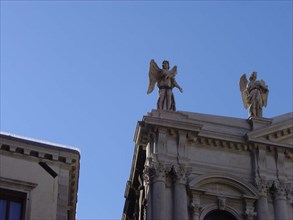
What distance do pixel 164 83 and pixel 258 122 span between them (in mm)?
3818

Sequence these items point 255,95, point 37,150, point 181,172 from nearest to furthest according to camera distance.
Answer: point 37,150 → point 181,172 → point 255,95

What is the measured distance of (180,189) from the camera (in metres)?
30.4

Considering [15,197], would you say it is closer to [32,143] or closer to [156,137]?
[32,143]

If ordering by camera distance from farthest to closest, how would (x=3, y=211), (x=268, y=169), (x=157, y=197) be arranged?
1. (x=268, y=169)
2. (x=157, y=197)
3. (x=3, y=211)

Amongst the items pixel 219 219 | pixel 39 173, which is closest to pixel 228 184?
pixel 219 219

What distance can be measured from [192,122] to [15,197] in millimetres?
8349

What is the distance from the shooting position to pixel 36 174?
26406 mm

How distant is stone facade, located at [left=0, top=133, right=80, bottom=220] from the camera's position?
84.7ft

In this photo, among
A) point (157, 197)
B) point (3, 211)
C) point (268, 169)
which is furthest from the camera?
point (268, 169)

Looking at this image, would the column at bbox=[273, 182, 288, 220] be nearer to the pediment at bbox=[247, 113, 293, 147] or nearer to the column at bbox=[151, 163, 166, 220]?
the pediment at bbox=[247, 113, 293, 147]

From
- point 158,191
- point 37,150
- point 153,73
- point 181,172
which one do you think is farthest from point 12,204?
point 153,73

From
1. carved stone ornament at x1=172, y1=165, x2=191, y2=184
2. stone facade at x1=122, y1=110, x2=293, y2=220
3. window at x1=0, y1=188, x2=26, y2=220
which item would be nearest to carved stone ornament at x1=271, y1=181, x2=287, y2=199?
stone facade at x1=122, y1=110, x2=293, y2=220

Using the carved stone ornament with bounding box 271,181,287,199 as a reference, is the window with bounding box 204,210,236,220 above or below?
below

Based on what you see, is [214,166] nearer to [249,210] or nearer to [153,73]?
[249,210]
